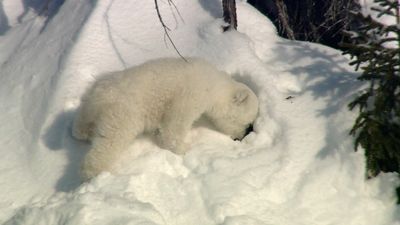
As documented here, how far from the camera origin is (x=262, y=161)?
4676 mm

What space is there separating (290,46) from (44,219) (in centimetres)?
396

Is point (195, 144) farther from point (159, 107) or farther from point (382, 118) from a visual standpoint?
point (382, 118)

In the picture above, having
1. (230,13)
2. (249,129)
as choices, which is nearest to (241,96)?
(249,129)

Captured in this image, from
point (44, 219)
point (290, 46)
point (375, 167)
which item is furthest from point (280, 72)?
point (44, 219)

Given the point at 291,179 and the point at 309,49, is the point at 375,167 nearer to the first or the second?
the point at 291,179

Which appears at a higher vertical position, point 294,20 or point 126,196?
point 126,196

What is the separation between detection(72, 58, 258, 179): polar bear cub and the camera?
4.39 metres

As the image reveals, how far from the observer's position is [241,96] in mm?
5082

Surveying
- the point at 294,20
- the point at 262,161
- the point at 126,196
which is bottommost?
the point at 294,20

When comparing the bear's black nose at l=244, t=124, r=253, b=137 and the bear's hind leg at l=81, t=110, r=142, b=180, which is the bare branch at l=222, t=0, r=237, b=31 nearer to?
the bear's black nose at l=244, t=124, r=253, b=137

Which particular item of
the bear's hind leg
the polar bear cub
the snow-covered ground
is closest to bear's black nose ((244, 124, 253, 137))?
the polar bear cub

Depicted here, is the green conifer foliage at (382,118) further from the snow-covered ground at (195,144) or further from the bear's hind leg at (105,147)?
the bear's hind leg at (105,147)

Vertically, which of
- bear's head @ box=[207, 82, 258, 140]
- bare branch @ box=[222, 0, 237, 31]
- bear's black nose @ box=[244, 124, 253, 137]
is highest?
bare branch @ box=[222, 0, 237, 31]

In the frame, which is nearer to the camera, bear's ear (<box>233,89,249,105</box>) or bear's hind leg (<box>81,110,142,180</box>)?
bear's hind leg (<box>81,110,142,180</box>)
